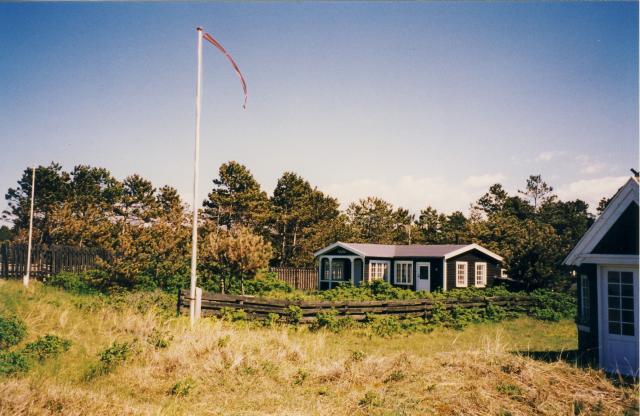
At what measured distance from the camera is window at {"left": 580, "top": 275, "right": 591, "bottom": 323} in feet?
41.2

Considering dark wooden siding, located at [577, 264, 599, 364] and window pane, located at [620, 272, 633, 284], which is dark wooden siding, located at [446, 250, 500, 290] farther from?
window pane, located at [620, 272, 633, 284]

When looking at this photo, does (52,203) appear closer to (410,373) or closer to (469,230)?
(410,373)

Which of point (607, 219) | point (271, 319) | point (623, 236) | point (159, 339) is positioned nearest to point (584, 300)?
point (623, 236)

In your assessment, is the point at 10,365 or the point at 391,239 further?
the point at 391,239

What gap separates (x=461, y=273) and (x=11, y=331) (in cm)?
2649

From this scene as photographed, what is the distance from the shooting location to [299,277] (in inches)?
1364

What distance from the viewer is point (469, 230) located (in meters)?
55.8

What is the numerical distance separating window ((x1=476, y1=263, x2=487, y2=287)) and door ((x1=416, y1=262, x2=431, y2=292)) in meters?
4.07

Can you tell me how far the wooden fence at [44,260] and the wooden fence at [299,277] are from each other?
13.8 m

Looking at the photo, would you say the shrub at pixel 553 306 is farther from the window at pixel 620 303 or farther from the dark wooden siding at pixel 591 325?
the window at pixel 620 303

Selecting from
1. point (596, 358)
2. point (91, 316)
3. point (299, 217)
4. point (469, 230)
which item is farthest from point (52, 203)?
point (469, 230)

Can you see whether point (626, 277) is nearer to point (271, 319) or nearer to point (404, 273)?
point (271, 319)

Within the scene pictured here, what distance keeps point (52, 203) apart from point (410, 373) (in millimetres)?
39674

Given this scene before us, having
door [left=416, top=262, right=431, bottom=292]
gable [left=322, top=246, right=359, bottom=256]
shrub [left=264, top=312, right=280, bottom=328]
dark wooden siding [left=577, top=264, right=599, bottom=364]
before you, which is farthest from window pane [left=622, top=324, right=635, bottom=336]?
gable [left=322, top=246, right=359, bottom=256]
